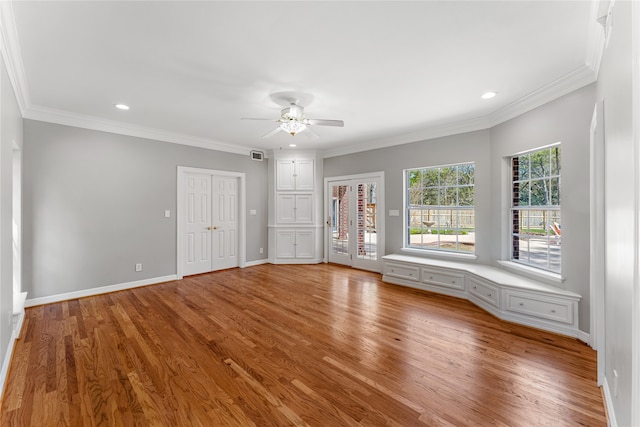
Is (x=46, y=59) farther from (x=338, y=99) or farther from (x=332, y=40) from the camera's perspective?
(x=338, y=99)

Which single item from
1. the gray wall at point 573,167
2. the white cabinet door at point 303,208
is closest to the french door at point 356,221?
the white cabinet door at point 303,208

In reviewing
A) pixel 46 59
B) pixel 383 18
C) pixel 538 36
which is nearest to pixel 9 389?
pixel 46 59

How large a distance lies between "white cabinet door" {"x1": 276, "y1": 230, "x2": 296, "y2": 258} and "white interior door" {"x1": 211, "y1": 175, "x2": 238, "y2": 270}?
3.18 ft

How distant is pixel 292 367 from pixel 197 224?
4017 mm

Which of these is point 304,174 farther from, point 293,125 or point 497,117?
point 497,117

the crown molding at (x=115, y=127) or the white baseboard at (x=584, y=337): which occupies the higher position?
the crown molding at (x=115, y=127)

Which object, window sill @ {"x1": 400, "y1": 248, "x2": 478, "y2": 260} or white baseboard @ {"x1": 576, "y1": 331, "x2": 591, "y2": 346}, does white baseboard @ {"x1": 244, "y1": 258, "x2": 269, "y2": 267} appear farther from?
white baseboard @ {"x1": 576, "y1": 331, "x2": 591, "y2": 346}

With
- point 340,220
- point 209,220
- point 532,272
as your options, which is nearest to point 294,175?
point 340,220

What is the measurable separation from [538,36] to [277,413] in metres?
3.38

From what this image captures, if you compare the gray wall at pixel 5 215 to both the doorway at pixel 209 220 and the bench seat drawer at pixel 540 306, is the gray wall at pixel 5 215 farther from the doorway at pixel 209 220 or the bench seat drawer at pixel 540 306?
the bench seat drawer at pixel 540 306

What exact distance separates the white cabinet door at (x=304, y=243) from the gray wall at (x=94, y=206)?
8.58ft

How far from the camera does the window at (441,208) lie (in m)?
4.55

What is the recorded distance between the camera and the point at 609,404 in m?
1.76

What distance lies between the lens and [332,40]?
2.26 metres
